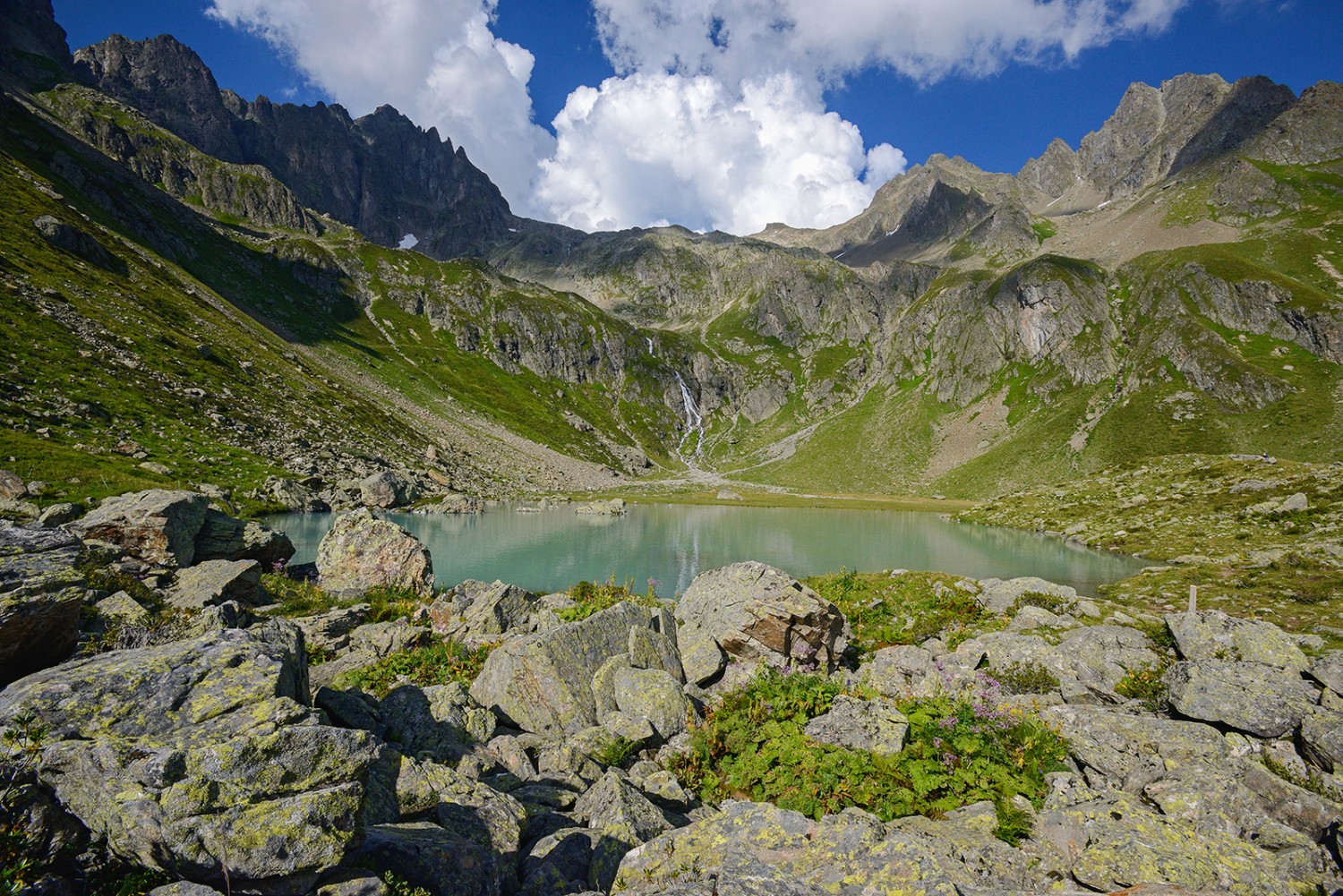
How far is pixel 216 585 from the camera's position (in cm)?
1889

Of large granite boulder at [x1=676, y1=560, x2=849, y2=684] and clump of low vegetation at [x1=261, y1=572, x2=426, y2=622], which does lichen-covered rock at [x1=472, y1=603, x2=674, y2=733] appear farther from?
clump of low vegetation at [x1=261, y1=572, x2=426, y2=622]

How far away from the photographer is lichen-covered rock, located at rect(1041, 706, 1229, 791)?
920 centimetres

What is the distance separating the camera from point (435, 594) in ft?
86.3

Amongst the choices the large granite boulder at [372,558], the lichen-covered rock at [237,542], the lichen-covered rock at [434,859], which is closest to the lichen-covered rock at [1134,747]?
the lichen-covered rock at [434,859]

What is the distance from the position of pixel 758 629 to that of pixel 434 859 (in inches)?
436

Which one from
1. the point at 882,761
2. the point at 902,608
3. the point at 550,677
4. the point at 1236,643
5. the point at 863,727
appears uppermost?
the point at 1236,643

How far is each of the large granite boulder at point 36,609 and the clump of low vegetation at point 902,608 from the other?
19142 mm

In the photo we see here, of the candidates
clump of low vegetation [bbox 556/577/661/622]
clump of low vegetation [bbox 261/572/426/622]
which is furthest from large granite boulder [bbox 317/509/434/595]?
clump of low vegetation [bbox 556/577/661/622]

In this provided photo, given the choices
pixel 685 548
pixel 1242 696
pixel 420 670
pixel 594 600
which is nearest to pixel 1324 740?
pixel 1242 696

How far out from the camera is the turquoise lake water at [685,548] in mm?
43344

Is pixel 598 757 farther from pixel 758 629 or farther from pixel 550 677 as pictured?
pixel 758 629

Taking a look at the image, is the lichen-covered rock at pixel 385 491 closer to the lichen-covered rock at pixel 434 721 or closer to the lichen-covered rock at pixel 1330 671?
the lichen-covered rock at pixel 434 721

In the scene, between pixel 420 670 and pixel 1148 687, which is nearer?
pixel 1148 687

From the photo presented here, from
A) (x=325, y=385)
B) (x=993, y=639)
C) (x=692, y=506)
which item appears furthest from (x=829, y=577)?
(x=325, y=385)
